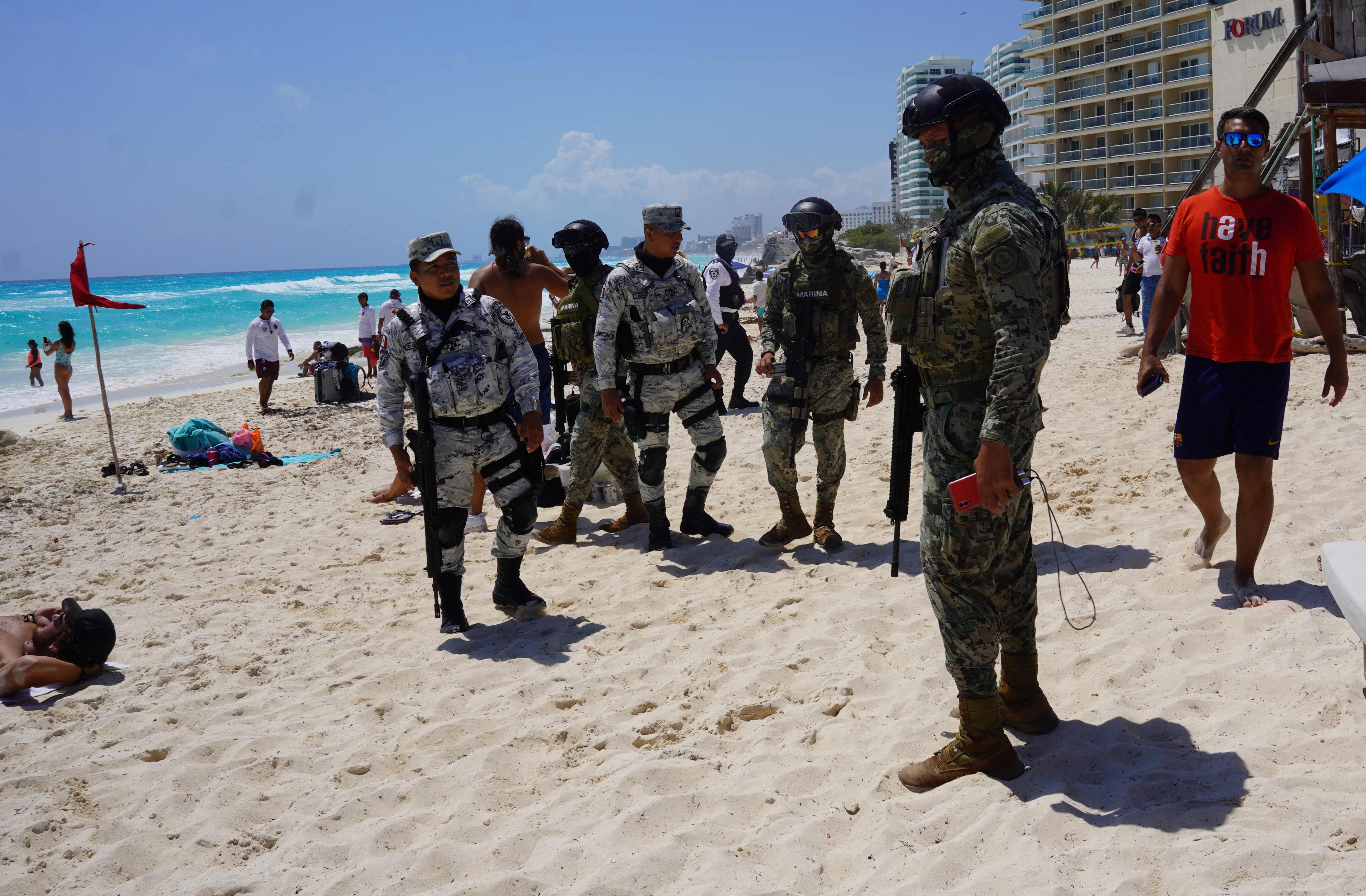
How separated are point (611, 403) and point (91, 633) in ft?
9.76

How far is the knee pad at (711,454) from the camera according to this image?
19.9ft

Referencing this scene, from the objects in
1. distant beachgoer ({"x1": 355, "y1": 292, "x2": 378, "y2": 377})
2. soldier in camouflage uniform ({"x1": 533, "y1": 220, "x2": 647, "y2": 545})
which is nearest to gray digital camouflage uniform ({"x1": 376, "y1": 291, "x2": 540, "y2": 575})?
soldier in camouflage uniform ({"x1": 533, "y1": 220, "x2": 647, "y2": 545})

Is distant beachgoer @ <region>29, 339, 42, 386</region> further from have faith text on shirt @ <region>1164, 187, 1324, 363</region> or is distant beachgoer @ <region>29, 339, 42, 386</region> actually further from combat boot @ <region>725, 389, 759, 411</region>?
have faith text on shirt @ <region>1164, 187, 1324, 363</region>

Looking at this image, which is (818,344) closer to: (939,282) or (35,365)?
(939,282)

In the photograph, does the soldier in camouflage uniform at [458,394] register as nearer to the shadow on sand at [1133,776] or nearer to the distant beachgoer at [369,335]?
the shadow on sand at [1133,776]

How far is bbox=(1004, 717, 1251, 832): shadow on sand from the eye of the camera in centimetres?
277

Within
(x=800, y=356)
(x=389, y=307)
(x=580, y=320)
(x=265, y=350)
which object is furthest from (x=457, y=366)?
(x=265, y=350)

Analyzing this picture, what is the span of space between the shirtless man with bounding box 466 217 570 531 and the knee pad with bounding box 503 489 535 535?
186 cm

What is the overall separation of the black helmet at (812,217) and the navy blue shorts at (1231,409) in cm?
208

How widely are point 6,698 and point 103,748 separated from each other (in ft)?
3.09

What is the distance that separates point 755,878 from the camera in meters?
2.71

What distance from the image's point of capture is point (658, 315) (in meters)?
5.67

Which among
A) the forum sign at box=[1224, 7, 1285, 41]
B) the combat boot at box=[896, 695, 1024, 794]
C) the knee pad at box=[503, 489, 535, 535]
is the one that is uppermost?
the forum sign at box=[1224, 7, 1285, 41]

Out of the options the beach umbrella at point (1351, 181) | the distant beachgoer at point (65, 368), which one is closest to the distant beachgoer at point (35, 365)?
the distant beachgoer at point (65, 368)
